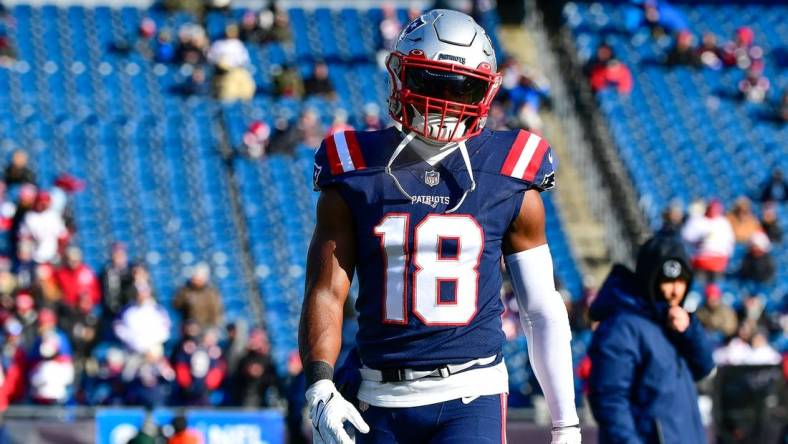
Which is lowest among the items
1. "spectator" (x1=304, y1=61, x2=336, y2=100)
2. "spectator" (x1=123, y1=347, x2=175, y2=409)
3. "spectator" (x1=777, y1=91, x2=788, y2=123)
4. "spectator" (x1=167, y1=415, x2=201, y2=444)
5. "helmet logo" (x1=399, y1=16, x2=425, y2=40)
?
"spectator" (x1=167, y1=415, x2=201, y2=444)

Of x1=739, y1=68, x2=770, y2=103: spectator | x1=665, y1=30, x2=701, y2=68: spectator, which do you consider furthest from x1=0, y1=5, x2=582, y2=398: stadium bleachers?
x1=739, y1=68, x2=770, y2=103: spectator

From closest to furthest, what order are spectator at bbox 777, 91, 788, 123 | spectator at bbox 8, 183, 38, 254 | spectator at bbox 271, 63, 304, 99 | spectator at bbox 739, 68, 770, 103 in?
spectator at bbox 8, 183, 38, 254 < spectator at bbox 271, 63, 304, 99 < spectator at bbox 777, 91, 788, 123 < spectator at bbox 739, 68, 770, 103

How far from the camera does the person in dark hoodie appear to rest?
5.46 meters

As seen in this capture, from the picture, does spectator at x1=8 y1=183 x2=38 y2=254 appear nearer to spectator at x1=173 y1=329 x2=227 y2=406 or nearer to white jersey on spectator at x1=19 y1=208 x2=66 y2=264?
white jersey on spectator at x1=19 y1=208 x2=66 y2=264

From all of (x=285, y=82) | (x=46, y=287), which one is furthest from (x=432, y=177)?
(x=285, y=82)

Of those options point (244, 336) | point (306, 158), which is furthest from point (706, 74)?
point (244, 336)

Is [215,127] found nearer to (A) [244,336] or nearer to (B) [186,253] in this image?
(B) [186,253]

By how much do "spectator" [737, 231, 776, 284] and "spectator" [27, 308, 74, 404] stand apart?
768 centimetres

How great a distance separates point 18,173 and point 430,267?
11669 millimetres

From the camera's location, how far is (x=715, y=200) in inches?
661

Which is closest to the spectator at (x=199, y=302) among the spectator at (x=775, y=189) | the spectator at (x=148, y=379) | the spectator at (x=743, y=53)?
the spectator at (x=148, y=379)

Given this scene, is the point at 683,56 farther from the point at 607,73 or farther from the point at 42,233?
the point at 42,233

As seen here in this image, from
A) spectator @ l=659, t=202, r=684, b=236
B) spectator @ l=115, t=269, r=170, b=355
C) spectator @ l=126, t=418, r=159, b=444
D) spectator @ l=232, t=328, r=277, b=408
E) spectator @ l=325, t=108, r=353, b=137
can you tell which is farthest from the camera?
Answer: spectator @ l=325, t=108, r=353, b=137

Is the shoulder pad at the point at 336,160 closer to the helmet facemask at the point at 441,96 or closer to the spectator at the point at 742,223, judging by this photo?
the helmet facemask at the point at 441,96
